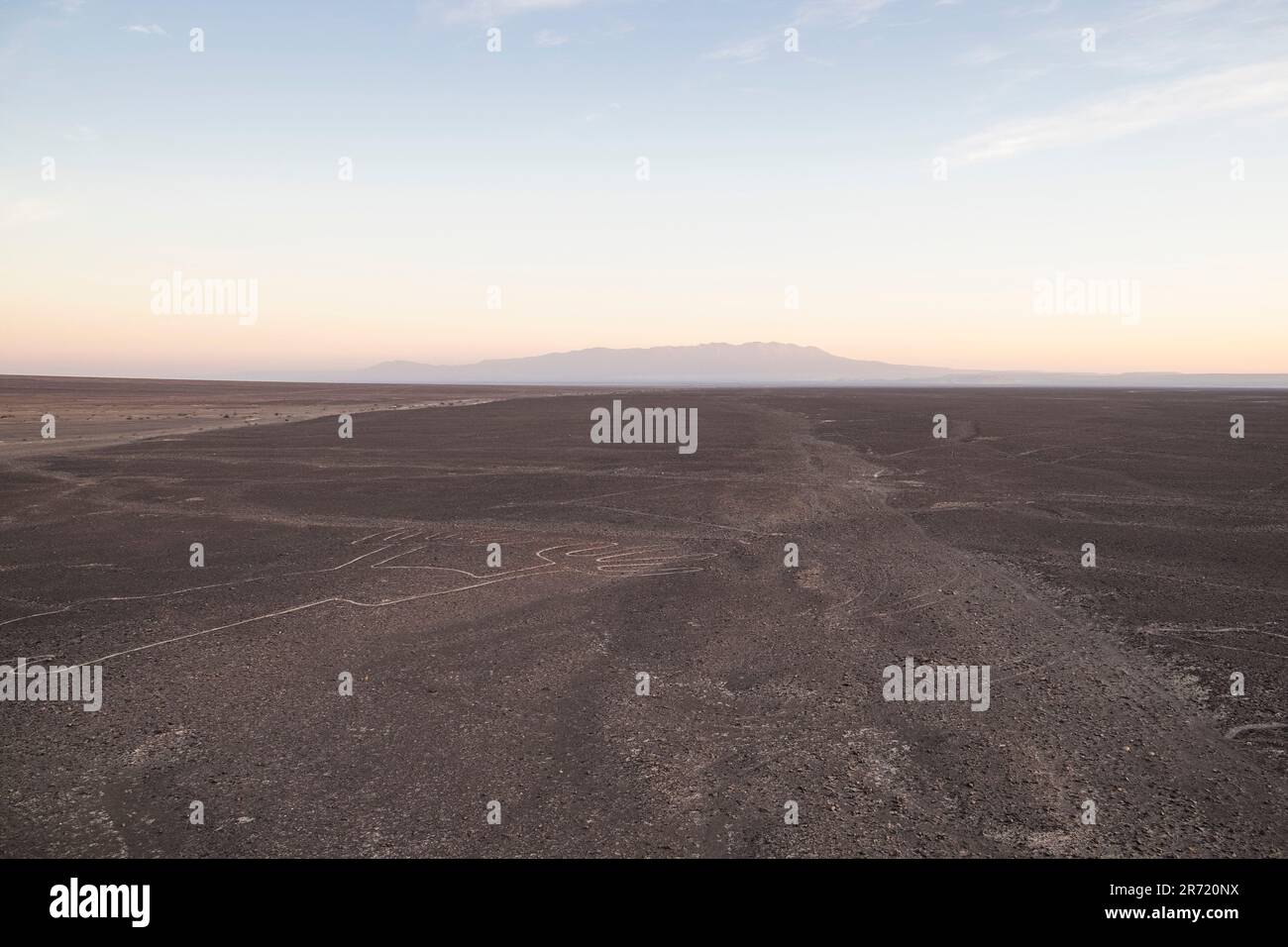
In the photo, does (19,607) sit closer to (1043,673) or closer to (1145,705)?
(1043,673)

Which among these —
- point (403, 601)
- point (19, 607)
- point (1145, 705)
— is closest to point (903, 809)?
point (1145, 705)

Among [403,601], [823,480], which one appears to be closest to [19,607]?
[403,601]

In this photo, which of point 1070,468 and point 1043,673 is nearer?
point 1043,673

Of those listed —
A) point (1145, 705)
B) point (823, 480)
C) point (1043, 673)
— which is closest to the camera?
point (1145, 705)
